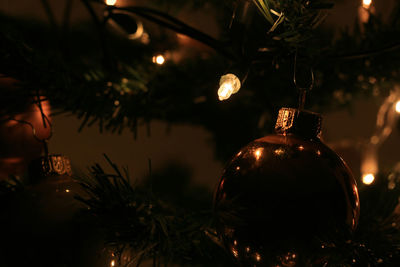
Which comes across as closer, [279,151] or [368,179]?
[279,151]

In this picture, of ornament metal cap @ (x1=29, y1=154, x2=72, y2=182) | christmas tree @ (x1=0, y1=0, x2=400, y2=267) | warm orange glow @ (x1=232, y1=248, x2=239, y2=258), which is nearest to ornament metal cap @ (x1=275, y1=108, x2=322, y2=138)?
christmas tree @ (x1=0, y1=0, x2=400, y2=267)

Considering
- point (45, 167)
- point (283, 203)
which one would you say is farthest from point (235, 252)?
point (45, 167)

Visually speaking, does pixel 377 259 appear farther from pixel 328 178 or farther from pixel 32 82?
pixel 32 82

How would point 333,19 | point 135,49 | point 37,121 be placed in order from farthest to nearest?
→ 1. point 333,19
2. point 135,49
3. point 37,121

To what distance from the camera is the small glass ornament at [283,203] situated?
30 cm

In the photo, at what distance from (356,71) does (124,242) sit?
1.33 feet

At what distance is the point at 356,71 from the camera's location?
1.82 ft

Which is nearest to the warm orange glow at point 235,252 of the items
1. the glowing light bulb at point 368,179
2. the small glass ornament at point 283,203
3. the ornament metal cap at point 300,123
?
the small glass ornament at point 283,203

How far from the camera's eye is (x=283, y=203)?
296 millimetres

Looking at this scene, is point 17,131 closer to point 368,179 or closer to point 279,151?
point 279,151

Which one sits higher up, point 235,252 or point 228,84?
point 228,84

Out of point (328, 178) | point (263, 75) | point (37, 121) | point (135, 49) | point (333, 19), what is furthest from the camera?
point (333, 19)

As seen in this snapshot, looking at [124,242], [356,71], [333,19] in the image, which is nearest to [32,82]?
[124,242]

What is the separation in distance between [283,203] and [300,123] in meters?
0.08
